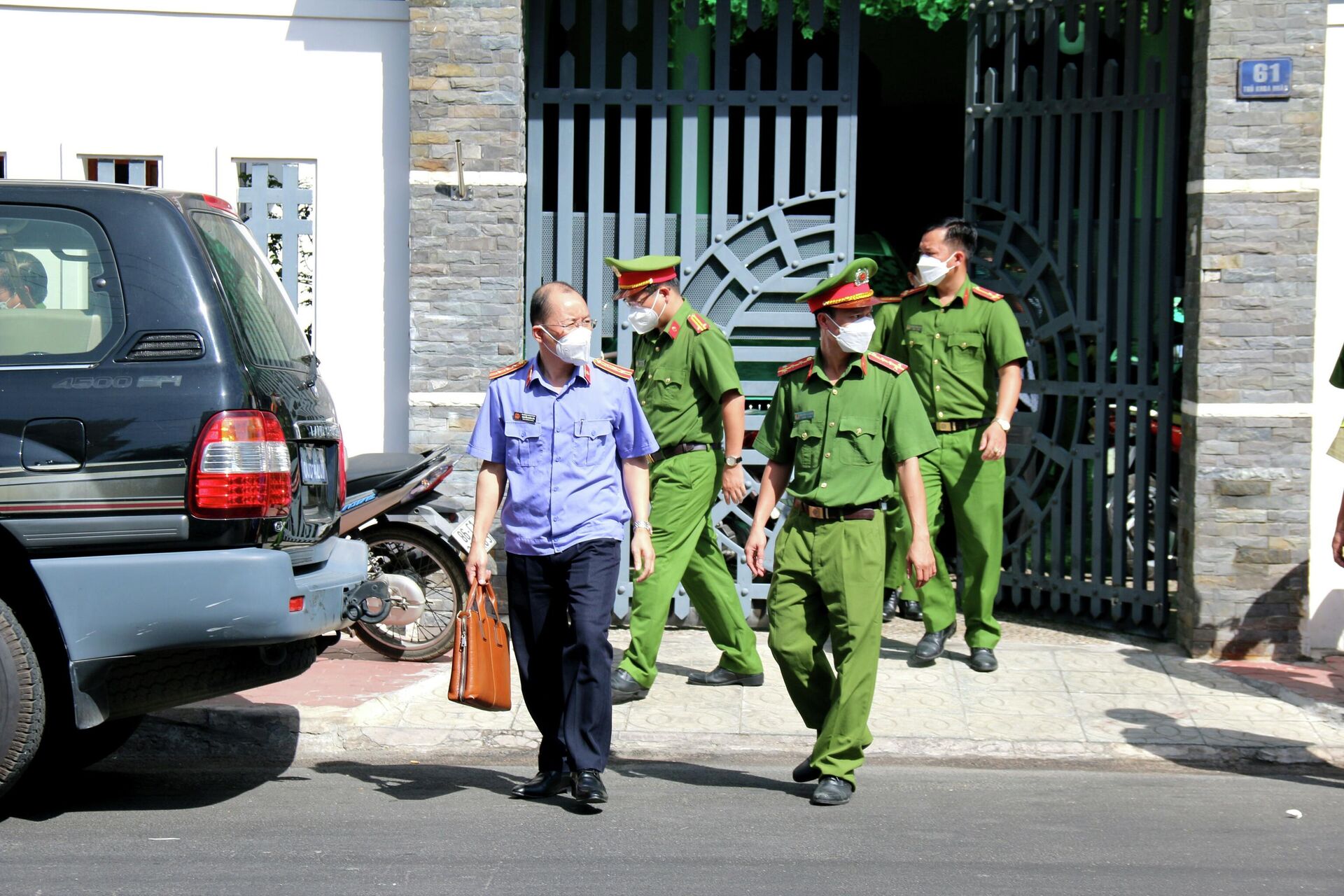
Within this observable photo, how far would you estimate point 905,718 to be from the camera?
6.75m

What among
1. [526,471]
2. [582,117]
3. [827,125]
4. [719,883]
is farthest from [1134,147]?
[719,883]

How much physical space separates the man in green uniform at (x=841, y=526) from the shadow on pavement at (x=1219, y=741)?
1383mm

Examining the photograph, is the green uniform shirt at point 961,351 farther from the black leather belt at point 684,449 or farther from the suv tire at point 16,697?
the suv tire at point 16,697

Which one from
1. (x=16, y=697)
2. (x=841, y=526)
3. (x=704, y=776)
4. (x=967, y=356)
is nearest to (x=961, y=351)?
(x=967, y=356)

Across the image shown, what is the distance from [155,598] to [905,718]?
3140 millimetres

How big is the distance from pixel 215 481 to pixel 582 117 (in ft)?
13.7

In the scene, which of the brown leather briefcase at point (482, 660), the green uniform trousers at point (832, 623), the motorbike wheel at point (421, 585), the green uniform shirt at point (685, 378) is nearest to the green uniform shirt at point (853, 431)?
the green uniform trousers at point (832, 623)

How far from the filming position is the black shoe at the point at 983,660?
7543 millimetres

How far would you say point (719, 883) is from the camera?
4.80 meters

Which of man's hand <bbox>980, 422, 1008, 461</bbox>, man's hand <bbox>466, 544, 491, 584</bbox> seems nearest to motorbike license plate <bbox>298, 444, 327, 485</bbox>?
man's hand <bbox>466, 544, 491, 584</bbox>

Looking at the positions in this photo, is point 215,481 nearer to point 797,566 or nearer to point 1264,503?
point 797,566

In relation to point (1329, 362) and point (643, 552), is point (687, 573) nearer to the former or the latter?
point (643, 552)

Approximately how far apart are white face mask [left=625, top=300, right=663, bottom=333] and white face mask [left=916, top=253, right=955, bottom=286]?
1.31 meters

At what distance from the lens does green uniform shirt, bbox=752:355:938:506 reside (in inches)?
225
